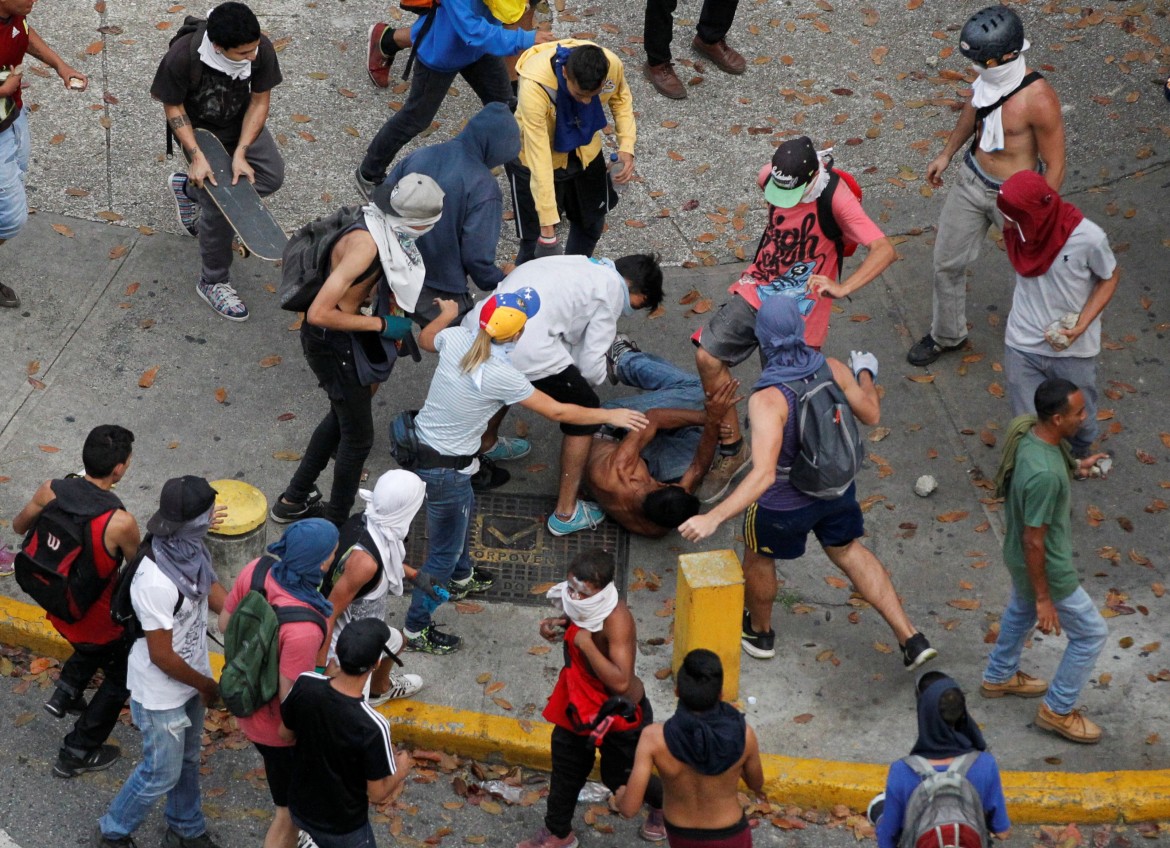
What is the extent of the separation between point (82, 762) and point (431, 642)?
63.7 inches

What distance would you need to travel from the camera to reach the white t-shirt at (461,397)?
6371mm

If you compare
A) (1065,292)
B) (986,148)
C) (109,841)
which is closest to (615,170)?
(986,148)

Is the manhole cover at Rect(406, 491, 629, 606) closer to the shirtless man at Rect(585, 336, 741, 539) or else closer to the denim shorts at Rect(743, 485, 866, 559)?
the shirtless man at Rect(585, 336, 741, 539)

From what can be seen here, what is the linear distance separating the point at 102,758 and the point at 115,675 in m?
0.53

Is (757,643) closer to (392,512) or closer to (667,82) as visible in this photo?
(392,512)

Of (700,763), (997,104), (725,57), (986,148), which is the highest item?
(997,104)

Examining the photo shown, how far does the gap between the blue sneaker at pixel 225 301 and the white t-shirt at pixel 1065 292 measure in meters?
4.37

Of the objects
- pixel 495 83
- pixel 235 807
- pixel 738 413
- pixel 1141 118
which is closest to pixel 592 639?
pixel 235 807

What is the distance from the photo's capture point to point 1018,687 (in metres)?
6.77

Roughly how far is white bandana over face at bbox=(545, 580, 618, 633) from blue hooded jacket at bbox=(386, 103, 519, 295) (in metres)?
2.47

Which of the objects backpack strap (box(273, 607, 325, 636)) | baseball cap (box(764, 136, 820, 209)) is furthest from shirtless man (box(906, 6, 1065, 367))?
backpack strap (box(273, 607, 325, 636))

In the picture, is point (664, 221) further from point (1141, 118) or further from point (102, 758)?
point (102, 758)

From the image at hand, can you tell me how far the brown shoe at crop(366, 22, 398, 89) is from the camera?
1019 cm

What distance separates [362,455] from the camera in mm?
7289
